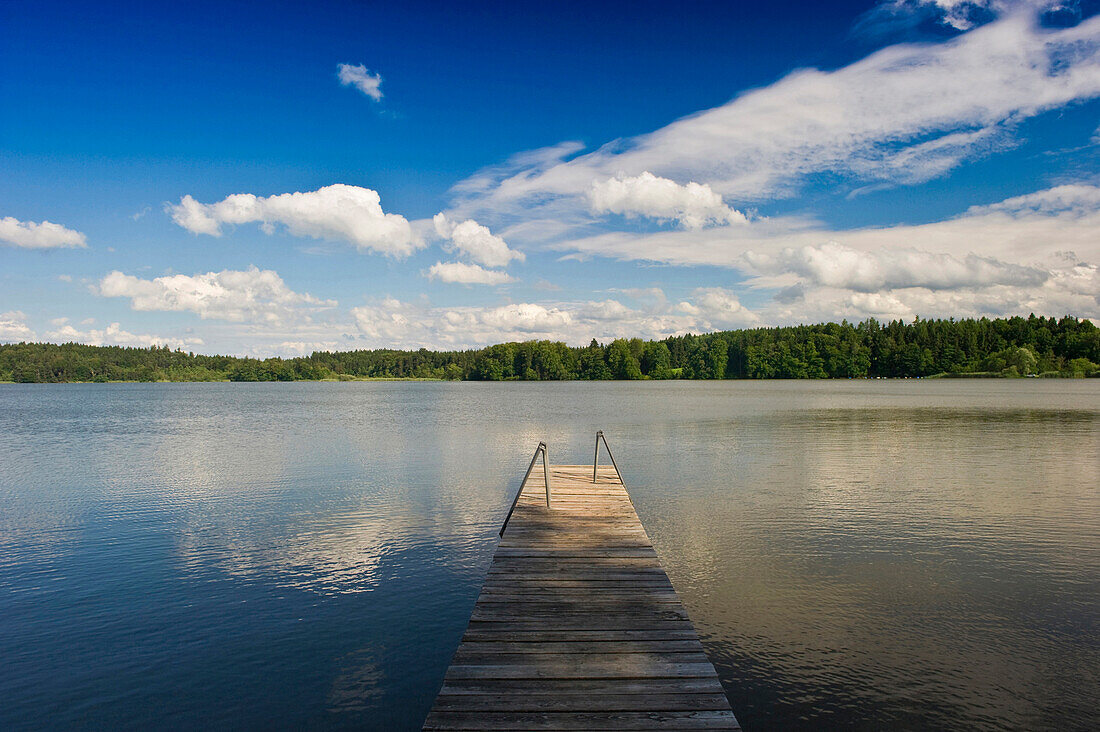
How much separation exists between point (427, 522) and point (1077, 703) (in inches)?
533

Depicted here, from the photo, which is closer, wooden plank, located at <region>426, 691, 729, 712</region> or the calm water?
wooden plank, located at <region>426, 691, 729, 712</region>

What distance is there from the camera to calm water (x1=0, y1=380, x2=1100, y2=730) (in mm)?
8234

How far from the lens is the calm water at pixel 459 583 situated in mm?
8234

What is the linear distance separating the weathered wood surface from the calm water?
1.44 metres

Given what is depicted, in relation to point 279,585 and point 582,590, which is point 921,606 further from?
point 279,585

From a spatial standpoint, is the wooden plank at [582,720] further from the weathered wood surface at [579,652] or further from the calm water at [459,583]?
the calm water at [459,583]

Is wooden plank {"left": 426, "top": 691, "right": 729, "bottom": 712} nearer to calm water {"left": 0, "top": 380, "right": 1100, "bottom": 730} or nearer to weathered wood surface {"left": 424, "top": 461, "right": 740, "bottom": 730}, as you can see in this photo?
weathered wood surface {"left": 424, "top": 461, "right": 740, "bottom": 730}

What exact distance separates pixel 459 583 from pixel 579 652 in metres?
5.71

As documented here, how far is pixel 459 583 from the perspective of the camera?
40.2 ft

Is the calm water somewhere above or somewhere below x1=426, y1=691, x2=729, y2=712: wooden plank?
below

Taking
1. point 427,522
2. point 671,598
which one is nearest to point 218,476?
point 427,522

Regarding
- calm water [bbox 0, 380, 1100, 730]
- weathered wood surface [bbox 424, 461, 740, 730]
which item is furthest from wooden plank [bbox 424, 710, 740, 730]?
calm water [bbox 0, 380, 1100, 730]

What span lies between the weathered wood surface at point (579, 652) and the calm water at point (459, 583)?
1.44 meters

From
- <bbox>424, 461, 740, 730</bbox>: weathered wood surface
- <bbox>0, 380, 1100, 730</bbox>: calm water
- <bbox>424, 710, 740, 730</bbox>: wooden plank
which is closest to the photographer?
<bbox>424, 710, 740, 730</bbox>: wooden plank
